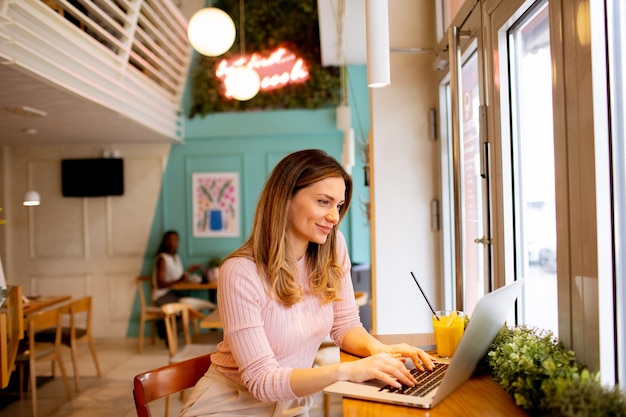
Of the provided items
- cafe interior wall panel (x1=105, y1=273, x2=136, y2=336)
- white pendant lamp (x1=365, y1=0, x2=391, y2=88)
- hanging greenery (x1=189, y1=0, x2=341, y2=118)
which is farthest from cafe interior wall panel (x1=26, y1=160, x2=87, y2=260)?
white pendant lamp (x1=365, y1=0, x2=391, y2=88)

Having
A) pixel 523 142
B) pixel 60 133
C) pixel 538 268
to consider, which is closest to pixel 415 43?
pixel 523 142

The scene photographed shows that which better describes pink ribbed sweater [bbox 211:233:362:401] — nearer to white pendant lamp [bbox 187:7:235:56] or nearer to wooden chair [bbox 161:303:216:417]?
wooden chair [bbox 161:303:216:417]

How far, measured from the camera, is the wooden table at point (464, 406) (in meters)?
1.21

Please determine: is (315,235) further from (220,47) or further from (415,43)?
(220,47)

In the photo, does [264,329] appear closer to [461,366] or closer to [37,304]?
[461,366]

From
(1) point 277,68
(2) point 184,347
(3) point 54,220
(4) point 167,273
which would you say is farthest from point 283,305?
(3) point 54,220

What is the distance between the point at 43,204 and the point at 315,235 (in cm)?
667

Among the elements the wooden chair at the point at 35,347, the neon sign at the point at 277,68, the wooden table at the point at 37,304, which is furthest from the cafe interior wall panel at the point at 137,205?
the wooden chair at the point at 35,347

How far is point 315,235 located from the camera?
176 cm

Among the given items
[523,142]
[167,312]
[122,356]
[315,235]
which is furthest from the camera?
[122,356]

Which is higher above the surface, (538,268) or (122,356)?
(538,268)

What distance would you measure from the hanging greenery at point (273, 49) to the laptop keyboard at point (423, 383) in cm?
562

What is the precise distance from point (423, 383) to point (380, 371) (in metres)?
0.12

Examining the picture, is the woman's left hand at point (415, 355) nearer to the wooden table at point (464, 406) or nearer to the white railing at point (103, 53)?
the wooden table at point (464, 406)
